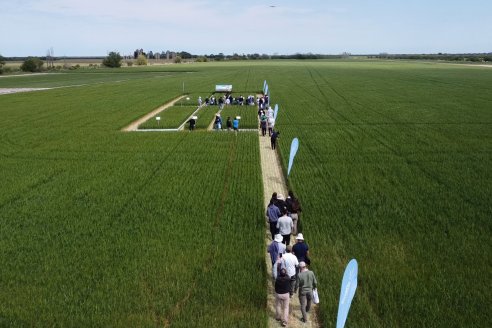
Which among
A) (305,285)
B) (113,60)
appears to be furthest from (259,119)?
(113,60)

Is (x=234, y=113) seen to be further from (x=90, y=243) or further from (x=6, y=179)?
(x=90, y=243)

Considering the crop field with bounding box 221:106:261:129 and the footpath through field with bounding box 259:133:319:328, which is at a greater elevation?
the crop field with bounding box 221:106:261:129

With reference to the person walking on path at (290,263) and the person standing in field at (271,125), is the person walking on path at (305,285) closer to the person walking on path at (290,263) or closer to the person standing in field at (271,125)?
the person walking on path at (290,263)

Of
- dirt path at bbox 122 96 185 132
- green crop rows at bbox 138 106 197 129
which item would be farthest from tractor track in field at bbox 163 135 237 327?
dirt path at bbox 122 96 185 132

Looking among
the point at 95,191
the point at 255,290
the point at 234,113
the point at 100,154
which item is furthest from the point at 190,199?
the point at 234,113

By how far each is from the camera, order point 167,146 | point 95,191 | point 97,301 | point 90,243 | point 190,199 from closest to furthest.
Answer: point 97,301 → point 90,243 → point 190,199 → point 95,191 → point 167,146

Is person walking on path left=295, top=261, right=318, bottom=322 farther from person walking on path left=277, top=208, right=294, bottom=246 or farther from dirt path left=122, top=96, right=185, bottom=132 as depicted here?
dirt path left=122, top=96, right=185, bottom=132

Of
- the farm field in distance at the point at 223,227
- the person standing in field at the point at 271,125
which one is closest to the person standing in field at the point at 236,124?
the farm field in distance at the point at 223,227
